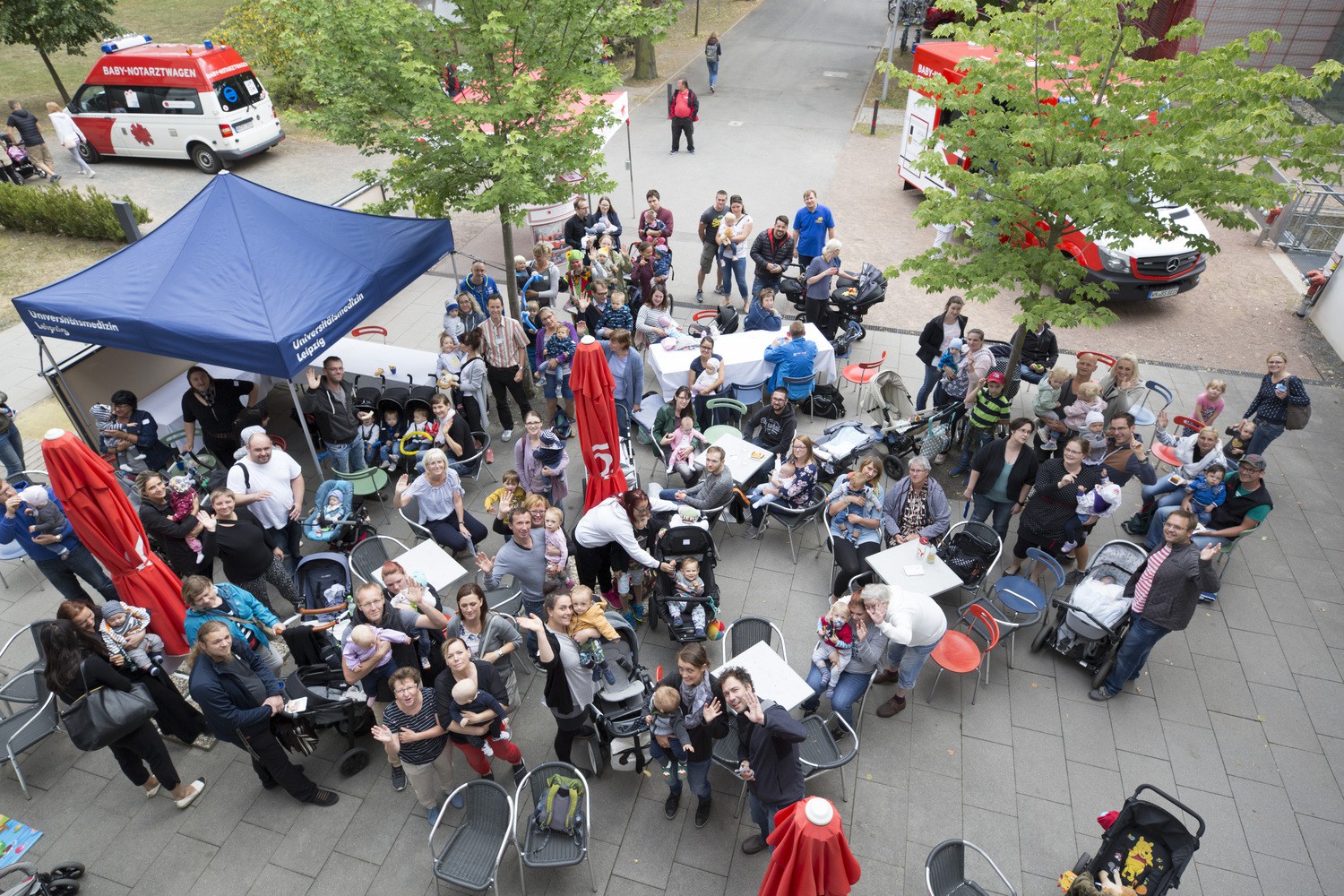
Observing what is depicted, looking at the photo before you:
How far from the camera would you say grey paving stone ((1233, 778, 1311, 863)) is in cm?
572

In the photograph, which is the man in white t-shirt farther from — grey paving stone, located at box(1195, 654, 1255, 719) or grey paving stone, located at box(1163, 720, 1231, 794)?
grey paving stone, located at box(1195, 654, 1255, 719)

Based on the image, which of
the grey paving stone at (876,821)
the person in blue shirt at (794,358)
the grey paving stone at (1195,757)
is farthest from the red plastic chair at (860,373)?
the grey paving stone at (876,821)

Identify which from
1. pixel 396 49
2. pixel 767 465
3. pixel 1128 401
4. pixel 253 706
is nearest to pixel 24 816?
pixel 253 706

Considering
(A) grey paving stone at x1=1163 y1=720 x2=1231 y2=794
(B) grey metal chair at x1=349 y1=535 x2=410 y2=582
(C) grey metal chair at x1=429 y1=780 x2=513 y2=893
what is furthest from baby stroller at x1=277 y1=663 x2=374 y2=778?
(A) grey paving stone at x1=1163 y1=720 x2=1231 y2=794

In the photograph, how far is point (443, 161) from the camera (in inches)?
384

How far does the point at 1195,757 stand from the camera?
636 centimetres

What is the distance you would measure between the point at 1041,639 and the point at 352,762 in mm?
6043

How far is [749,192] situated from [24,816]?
1570 cm

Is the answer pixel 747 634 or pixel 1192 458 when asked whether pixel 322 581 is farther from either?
pixel 1192 458

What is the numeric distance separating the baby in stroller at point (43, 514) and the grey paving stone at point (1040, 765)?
8.50m

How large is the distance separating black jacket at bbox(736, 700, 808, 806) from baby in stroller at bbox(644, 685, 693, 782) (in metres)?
0.40

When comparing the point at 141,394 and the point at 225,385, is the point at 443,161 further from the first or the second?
the point at 141,394

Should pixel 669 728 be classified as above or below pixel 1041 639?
above

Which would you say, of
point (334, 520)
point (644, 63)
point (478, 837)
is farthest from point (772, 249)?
point (644, 63)
